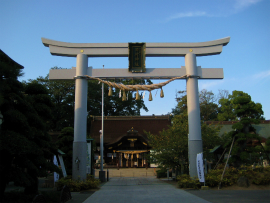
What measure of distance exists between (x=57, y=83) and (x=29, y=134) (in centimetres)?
3010

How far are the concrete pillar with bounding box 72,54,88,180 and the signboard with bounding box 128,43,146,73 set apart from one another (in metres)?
2.76

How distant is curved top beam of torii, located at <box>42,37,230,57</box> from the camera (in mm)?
15320

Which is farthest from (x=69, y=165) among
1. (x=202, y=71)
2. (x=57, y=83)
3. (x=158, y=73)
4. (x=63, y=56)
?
(x=57, y=83)

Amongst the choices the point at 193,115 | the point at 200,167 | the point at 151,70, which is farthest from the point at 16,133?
the point at 193,115

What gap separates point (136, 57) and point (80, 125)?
5.26 metres

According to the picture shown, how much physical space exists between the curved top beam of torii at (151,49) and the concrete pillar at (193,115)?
592 mm

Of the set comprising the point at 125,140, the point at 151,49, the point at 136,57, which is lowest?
the point at 125,140

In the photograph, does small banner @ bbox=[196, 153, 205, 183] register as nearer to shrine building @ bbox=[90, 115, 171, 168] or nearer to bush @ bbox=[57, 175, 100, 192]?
bush @ bbox=[57, 175, 100, 192]

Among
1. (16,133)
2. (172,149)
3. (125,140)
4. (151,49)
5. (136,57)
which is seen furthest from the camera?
(125,140)

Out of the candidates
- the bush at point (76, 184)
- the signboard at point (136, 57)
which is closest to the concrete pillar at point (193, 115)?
the signboard at point (136, 57)

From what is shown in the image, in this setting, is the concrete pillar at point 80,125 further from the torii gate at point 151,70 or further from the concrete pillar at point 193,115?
the concrete pillar at point 193,115

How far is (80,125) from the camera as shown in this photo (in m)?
14.6

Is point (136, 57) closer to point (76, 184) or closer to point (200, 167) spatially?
point (200, 167)

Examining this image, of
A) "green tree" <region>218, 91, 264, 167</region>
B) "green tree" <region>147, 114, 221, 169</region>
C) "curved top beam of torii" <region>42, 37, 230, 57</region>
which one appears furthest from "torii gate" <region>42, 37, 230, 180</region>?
"green tree" <region>147, 114, 221, 169</region>
